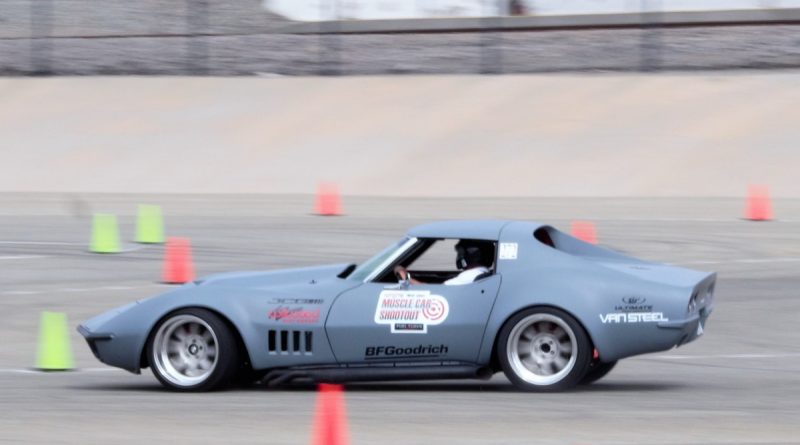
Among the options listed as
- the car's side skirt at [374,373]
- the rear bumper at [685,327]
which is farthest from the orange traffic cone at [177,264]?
the rear bumper at [685,327]

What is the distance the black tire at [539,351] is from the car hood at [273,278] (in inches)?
50.6

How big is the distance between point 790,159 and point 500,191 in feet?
17.5

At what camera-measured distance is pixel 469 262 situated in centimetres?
922

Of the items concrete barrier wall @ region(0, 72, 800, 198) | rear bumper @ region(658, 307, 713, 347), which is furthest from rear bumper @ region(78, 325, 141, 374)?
concrete barrier wall @ region(0, 72, 800, 198)

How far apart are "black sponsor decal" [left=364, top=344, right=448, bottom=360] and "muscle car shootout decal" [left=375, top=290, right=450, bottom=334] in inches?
4.1

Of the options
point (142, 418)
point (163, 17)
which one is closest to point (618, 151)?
point (163, 17)

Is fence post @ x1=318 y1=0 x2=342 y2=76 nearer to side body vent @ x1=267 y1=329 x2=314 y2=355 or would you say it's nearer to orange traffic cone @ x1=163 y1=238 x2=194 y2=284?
orange traffic cone @ x1=163 y1=238 x2=194 y2=284

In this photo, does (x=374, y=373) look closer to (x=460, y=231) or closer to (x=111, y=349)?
(x=460, y=231)

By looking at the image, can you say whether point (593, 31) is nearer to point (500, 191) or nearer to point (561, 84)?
point (561, 84)

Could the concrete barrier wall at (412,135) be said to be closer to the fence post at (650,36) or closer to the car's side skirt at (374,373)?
the fence post at (650,36)

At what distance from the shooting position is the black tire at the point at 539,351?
8734mm

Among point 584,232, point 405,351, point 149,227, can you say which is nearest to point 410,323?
point 405,351

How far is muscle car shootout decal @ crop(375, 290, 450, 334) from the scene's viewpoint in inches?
A: 350

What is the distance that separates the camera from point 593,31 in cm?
3288
